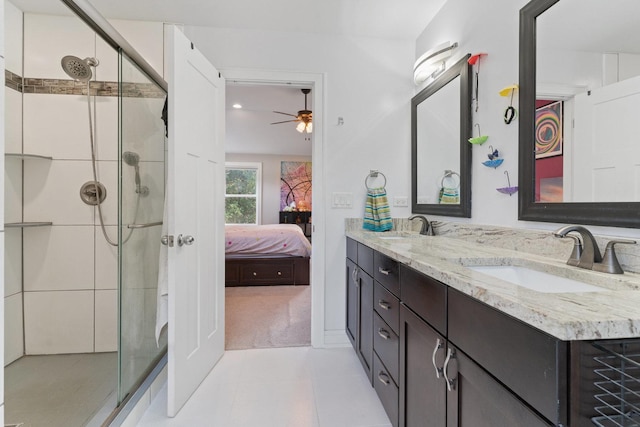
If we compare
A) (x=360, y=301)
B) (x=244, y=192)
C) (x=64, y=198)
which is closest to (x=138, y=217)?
(x=64, y=198)

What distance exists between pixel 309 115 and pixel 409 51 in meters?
1.54

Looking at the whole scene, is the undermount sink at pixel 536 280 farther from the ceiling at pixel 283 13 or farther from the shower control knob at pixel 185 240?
the ceiling at pixel 283 13

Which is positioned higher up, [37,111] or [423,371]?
[37,111]

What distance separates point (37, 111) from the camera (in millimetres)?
1934

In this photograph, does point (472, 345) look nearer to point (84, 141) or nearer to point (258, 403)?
point (258, 403)

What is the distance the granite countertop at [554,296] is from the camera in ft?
1.68

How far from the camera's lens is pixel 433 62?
A: 1957mm

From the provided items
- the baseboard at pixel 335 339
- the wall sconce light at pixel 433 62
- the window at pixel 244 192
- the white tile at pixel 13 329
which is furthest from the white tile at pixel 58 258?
the window at pixel 244 192

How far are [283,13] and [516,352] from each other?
2.28m

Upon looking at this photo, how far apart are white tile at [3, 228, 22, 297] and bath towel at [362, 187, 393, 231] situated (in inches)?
94.4

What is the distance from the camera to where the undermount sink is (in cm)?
92

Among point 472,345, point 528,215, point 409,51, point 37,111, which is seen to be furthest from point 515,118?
point 37,111

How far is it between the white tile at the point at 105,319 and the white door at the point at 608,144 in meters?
2.66

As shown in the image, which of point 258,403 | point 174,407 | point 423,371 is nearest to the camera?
point 423,371
